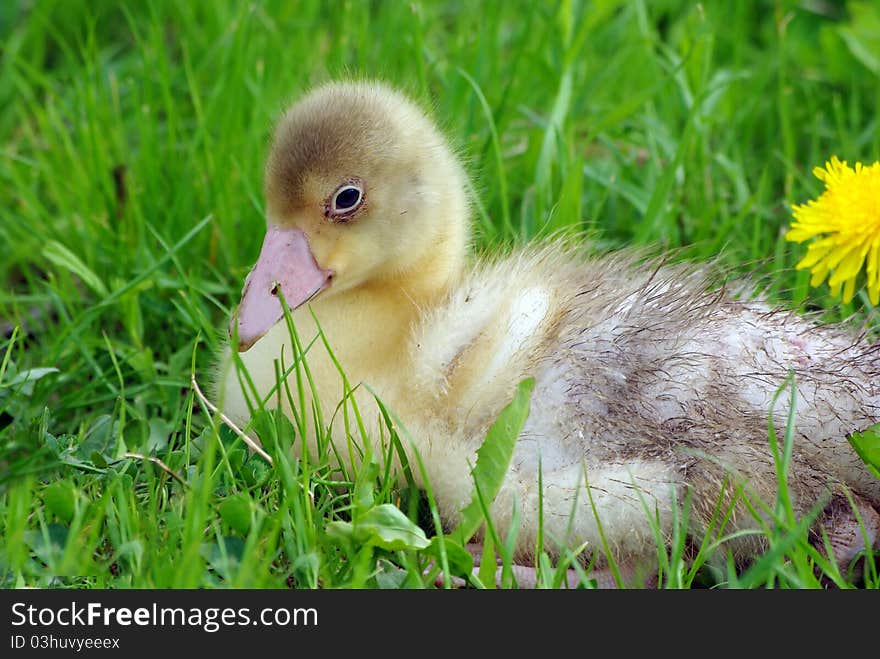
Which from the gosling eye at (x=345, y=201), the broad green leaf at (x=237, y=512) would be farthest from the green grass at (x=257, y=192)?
the gosling eye at (x=345, y=201)

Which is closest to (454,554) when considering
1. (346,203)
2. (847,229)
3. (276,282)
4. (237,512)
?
(237,512)

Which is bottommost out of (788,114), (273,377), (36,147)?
(273,377)

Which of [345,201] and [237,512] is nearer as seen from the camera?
[237,512]

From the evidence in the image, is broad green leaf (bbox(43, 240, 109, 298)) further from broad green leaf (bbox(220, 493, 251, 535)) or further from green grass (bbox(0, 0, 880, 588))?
broad green leaf (bbox(220, 493, 251, 535))

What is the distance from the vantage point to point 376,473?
2336 millimetres

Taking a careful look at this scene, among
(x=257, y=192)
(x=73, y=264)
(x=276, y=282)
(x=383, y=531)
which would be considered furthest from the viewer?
(x=257, y=192)

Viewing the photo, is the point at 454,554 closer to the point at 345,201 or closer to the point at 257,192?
the point at 345,201

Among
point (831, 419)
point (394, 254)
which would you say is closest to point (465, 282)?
point (394, 254)

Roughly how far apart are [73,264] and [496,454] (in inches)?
54.8

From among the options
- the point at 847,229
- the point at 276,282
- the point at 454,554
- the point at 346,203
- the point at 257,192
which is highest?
the point at 257,192

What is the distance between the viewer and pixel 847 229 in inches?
88.5

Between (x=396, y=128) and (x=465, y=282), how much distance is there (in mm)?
355

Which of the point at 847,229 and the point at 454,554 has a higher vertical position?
the point at 847,229

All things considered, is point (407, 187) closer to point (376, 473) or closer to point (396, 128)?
point (396, 128)
